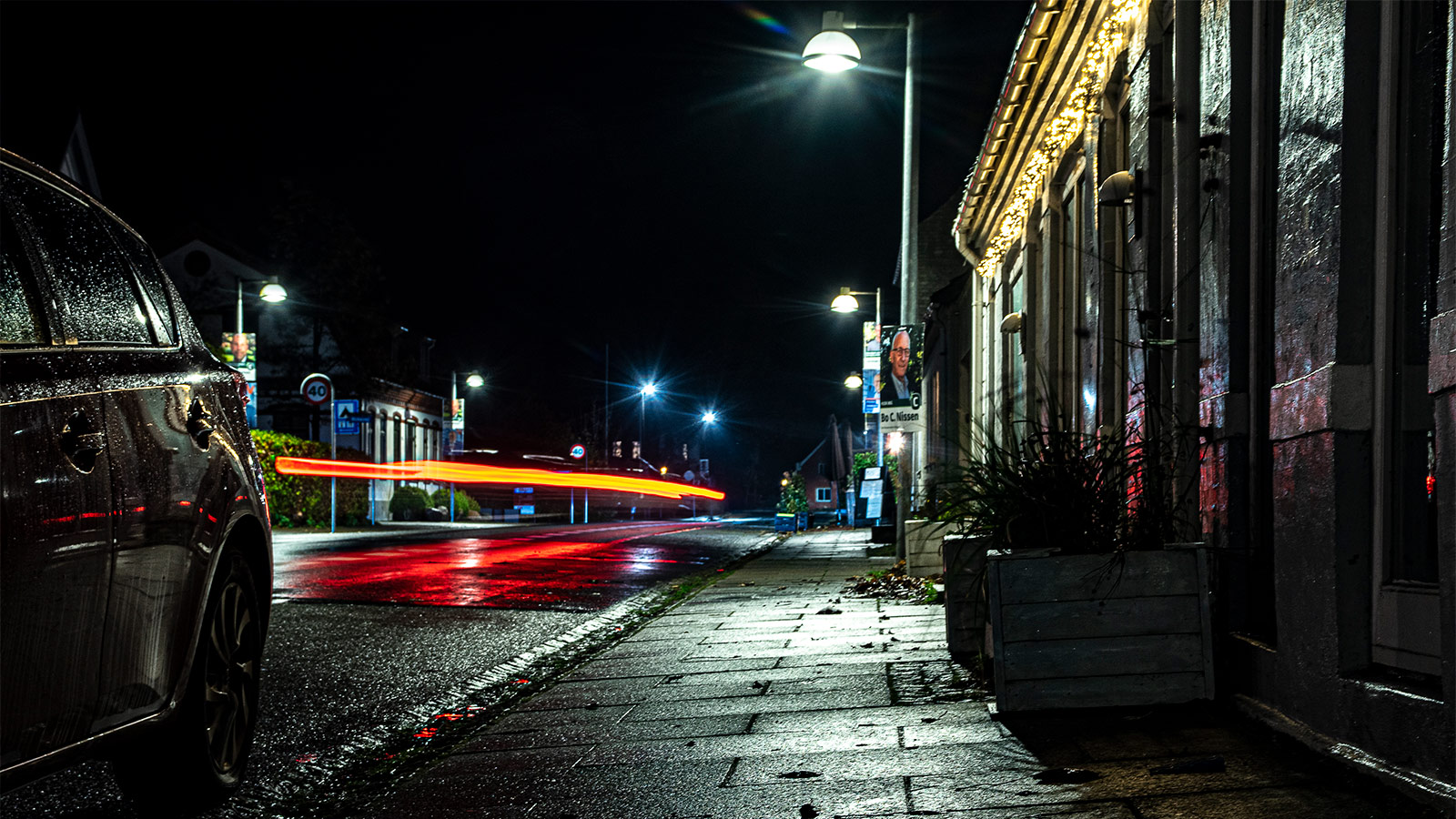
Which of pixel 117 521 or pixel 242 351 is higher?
pixel 242 351

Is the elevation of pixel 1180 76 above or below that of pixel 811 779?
above

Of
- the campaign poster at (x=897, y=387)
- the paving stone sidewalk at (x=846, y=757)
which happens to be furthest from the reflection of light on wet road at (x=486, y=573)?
the paving stone sidewalk at (x=846, y=757)

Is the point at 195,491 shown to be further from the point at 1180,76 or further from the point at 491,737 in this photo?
the point at 1180,76

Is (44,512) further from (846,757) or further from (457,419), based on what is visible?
(457,419)

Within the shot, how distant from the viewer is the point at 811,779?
4375 millimetres

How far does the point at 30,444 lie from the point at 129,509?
0.50 meters

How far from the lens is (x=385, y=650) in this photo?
8172mm

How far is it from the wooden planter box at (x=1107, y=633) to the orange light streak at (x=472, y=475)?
106ft

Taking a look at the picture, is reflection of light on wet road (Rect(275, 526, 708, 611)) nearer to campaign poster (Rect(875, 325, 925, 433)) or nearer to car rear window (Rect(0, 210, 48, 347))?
campaign poster (Rect(875, 325, 925, 433))

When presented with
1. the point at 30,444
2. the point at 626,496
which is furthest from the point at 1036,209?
the point at 626,496

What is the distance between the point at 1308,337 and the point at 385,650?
5.79 m

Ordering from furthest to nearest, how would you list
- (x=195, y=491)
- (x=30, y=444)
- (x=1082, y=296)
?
(x=1082, y=296), (x=195, y=491), (x=30, y=444)

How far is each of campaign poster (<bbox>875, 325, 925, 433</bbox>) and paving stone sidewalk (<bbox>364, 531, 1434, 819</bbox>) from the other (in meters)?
8.95

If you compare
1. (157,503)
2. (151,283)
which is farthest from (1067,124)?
(157,503)
